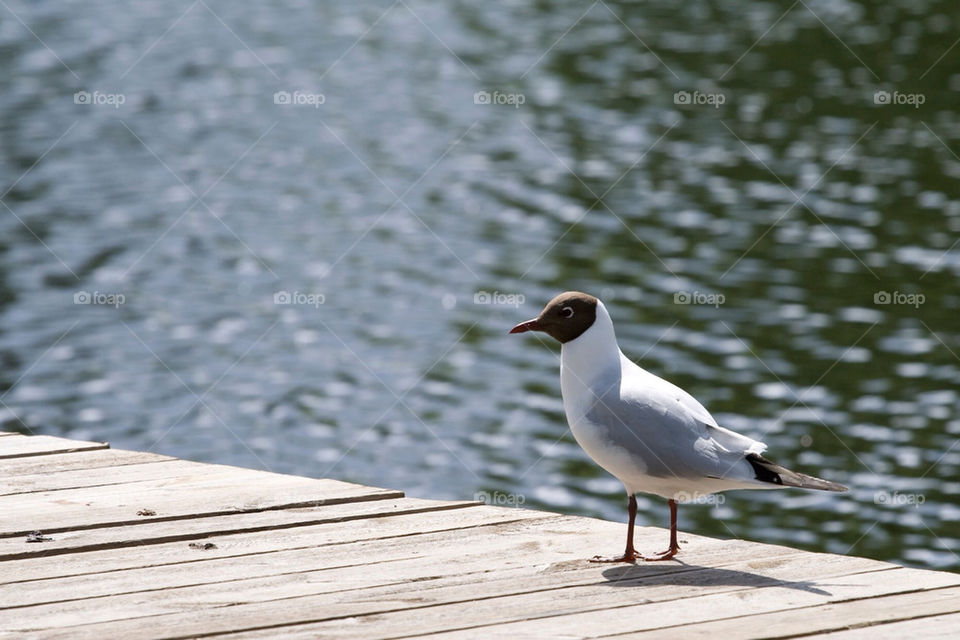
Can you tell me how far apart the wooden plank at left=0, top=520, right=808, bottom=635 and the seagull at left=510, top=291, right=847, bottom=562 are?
0.24m

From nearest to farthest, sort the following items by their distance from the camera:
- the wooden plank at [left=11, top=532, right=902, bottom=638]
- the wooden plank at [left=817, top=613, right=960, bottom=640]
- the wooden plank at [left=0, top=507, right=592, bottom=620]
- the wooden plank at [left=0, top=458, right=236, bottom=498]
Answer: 1. the wooden plank at [left=817, top=613, right=960, bottom=640]
2. the wooden plank at [left=11, top=532, right=902, bottom=638]
3. the wooden plank at [left=0, top=507, right=592, bottom=620]
4. the wooden plank at [left=0, top=458, right=236, bottom=498]

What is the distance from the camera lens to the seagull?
446 centimetres

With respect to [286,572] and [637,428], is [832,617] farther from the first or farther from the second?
[286,572]

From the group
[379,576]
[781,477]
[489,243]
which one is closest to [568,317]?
[781,477]

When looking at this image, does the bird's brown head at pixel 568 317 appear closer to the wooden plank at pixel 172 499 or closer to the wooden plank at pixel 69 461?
the wooden plank at pixel 172 499

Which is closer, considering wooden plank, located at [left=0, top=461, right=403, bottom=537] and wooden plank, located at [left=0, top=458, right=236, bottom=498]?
wooden plank, located at [left=0, top=461, right=403, bottom=537]

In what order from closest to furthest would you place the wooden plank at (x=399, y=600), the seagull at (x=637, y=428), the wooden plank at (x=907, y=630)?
the wooden plank at (x=907, y=630) < the wooden plank at (x=399, y=600) < the seagull at (x=637, y=428)

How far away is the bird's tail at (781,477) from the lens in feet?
13.7

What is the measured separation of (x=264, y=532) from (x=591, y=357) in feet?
4.17

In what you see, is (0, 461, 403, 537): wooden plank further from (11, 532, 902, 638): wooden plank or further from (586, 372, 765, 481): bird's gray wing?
(586, 372, 765, 481): bird's gray wing

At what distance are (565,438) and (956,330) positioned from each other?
3928 mm

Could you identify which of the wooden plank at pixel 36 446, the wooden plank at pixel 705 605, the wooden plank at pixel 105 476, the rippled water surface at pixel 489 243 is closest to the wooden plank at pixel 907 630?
the wooden plank at pixel 705 605

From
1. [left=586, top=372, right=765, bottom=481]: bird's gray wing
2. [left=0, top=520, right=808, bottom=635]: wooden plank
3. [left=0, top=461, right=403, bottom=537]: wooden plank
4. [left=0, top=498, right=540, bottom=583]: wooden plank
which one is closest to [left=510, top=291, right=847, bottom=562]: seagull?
[left=586, top=372, right=765, bottom=481]: bird's gray wing

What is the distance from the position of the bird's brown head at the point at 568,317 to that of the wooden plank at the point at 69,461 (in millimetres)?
2008
